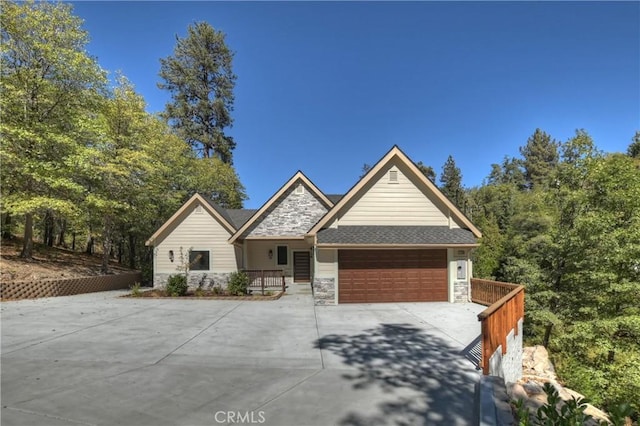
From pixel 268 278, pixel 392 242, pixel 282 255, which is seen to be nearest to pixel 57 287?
pixel 268 278

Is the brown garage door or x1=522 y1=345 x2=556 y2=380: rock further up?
the brown garage door

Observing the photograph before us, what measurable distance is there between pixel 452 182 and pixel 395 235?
128 ft

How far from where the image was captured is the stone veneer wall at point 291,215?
1858 cm

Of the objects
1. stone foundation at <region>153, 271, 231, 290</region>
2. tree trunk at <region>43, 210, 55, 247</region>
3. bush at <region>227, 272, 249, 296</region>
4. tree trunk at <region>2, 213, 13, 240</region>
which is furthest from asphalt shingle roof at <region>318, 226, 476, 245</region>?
tree trunk at <region>43, 210, 55, 247</region>

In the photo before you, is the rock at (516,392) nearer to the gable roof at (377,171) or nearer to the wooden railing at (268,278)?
the gable roof at (377,171)

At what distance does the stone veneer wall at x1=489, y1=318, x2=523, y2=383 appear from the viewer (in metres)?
6.00

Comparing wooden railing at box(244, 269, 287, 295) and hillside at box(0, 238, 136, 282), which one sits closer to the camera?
hillside at box(0, 238, 136, 282)

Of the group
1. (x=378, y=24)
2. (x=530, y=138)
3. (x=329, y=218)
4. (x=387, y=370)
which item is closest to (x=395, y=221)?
(x=329, y=218)

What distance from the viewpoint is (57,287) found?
1455cm

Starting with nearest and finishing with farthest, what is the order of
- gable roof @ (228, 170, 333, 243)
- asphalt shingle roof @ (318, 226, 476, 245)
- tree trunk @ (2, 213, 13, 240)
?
asphalt shingle roof @ (318, 226, 476, 245), gable roof @ (228, 170, 333, 243), tree trunk @ (2, 213, 13, 240)

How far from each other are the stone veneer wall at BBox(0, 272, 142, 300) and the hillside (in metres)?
0.70

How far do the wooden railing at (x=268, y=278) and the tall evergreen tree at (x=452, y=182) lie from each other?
102 feet

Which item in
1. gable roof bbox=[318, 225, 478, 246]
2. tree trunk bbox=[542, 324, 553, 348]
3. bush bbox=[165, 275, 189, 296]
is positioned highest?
gable roof bbox=[318, 225, 478, 246]

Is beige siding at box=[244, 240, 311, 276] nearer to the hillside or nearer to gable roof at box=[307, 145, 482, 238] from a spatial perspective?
gable roof at box=[307, 145, 482, 238]
